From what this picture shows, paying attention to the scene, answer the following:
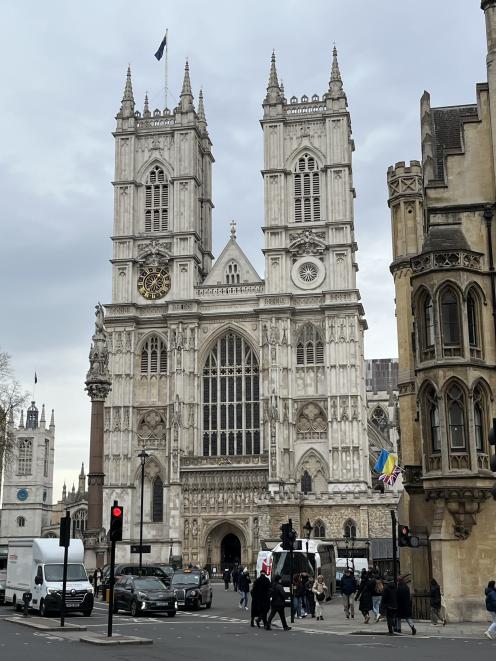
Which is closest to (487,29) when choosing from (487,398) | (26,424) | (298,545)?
(487,398)

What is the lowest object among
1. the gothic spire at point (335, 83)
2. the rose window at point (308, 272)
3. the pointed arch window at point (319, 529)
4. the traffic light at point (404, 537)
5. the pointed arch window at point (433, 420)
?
the traffic light at point (404, 537)

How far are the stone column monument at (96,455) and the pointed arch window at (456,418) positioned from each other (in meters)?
24.0

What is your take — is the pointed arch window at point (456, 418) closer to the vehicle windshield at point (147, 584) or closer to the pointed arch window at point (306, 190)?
the vehicle windshield at point (147, 584)

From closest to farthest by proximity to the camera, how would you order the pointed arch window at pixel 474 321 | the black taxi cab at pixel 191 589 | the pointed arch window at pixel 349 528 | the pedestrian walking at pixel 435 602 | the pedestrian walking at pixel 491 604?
the pedestrian walking at pixel 491 604
the pedestrian walking at pixel 435 602
the pointed arch window at pixel 474 321
the black taxi cab at pixel 191 589
the pointed arch window at pixel 349 528

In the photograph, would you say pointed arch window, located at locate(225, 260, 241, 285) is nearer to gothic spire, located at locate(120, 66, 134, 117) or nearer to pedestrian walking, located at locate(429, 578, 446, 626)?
gothic spire, located at locate(120, 66, 134, 117)

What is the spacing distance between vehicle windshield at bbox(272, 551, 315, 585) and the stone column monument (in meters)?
12.2

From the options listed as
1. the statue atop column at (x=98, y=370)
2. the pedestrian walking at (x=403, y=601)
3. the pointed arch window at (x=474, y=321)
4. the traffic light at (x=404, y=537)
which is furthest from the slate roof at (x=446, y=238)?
the statue atop column at (x=98, y=370)

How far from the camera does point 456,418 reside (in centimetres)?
2381

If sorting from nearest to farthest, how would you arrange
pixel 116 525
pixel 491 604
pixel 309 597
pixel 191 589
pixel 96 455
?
1. pixel 491 604
2. pixel 116 525
3. pixel 309 597
4. pixel 191 589
5. pixel 96 455

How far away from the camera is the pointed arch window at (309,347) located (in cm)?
6606

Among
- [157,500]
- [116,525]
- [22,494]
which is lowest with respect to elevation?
[116,525]

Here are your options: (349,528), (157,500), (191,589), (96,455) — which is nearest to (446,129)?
(191,589)

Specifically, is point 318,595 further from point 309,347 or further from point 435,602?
point 309,347

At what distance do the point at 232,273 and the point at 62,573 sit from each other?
1784 inches
